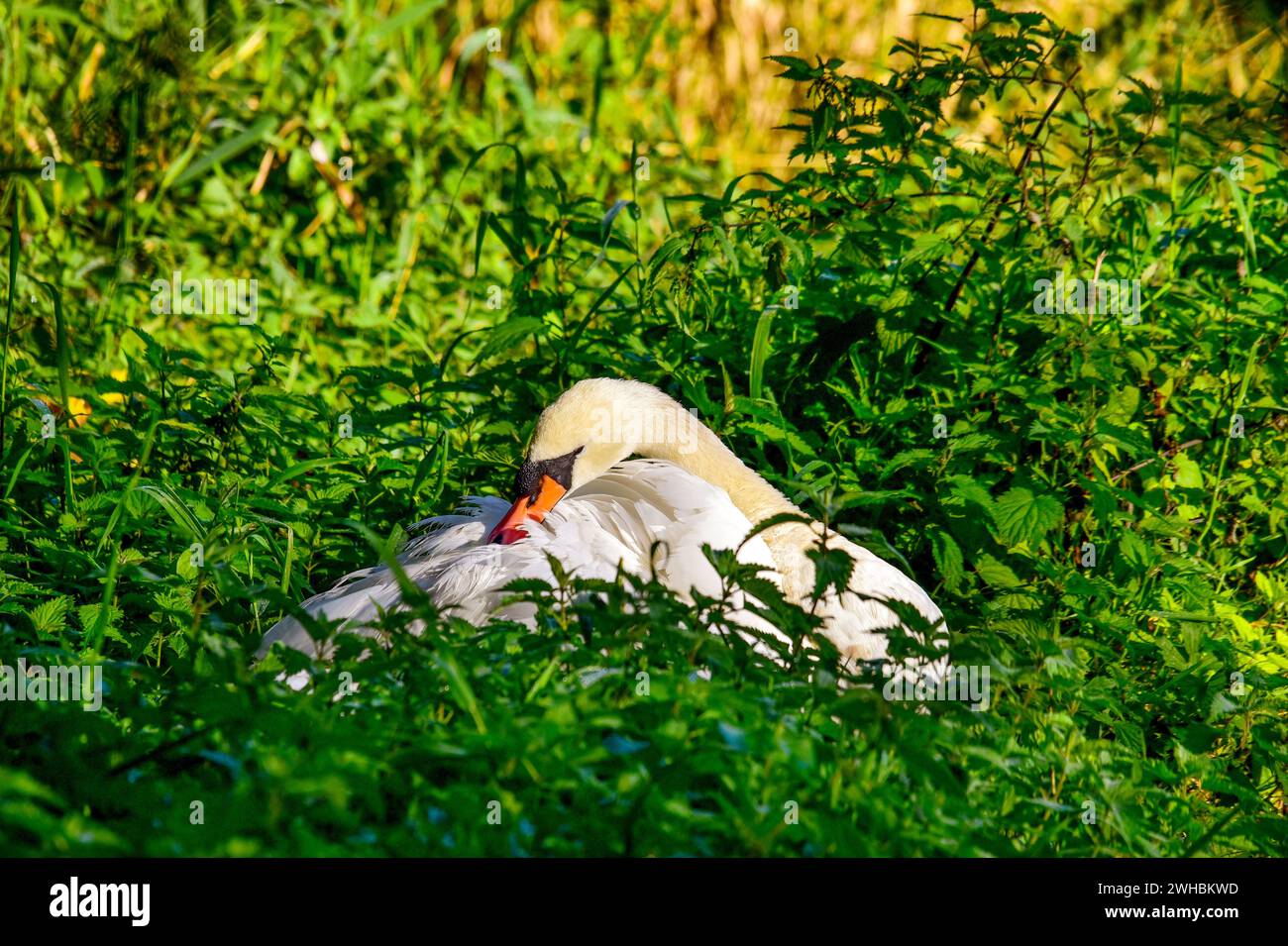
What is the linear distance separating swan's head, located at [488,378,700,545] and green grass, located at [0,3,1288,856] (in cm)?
26

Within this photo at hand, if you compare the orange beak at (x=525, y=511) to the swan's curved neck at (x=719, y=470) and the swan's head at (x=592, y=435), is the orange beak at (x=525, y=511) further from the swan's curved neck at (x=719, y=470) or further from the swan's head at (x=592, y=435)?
the swan's curved neck at (x=719, y=470)

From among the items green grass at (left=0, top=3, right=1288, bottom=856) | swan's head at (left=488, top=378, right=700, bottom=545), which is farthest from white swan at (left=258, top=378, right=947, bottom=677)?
green grass at (left=0, top=3, right=1288, bottom=856)

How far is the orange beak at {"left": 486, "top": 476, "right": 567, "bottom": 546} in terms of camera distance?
10.9 feet

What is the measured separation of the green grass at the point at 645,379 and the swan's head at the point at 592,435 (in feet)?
0.86

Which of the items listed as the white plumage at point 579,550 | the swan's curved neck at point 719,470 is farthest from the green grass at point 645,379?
the white plumage at point 579,550

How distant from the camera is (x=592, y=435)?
3.72 m

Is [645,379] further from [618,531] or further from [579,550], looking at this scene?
[579,550]

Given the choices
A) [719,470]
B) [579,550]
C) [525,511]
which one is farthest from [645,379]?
[579,550]

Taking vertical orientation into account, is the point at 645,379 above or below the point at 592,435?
above

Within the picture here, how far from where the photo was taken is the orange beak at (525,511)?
331 cm

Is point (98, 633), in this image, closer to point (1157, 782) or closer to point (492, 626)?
point (492, 626)

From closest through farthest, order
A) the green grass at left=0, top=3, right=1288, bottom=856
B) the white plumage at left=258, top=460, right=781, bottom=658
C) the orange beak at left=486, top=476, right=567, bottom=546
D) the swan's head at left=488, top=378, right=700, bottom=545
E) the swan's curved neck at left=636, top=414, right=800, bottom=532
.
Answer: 1. the green grass at left=0, top=3, right=1288, bottom=856
2. the white plumage at left=258, top=460, right=781, bottom=658
3. the orange beak at left=486, top=476, right=567, bottom=546
4. the swan's head at left=488, top=378, right=700, bottom=545
5. the swan's curved neck at left=636, top=414, right=800, bottom=532

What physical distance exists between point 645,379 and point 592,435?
1.92ft

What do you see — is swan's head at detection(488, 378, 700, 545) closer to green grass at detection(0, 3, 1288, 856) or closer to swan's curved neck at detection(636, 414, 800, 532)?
swan's curved neck at detection(636, 414, 800, 532)
